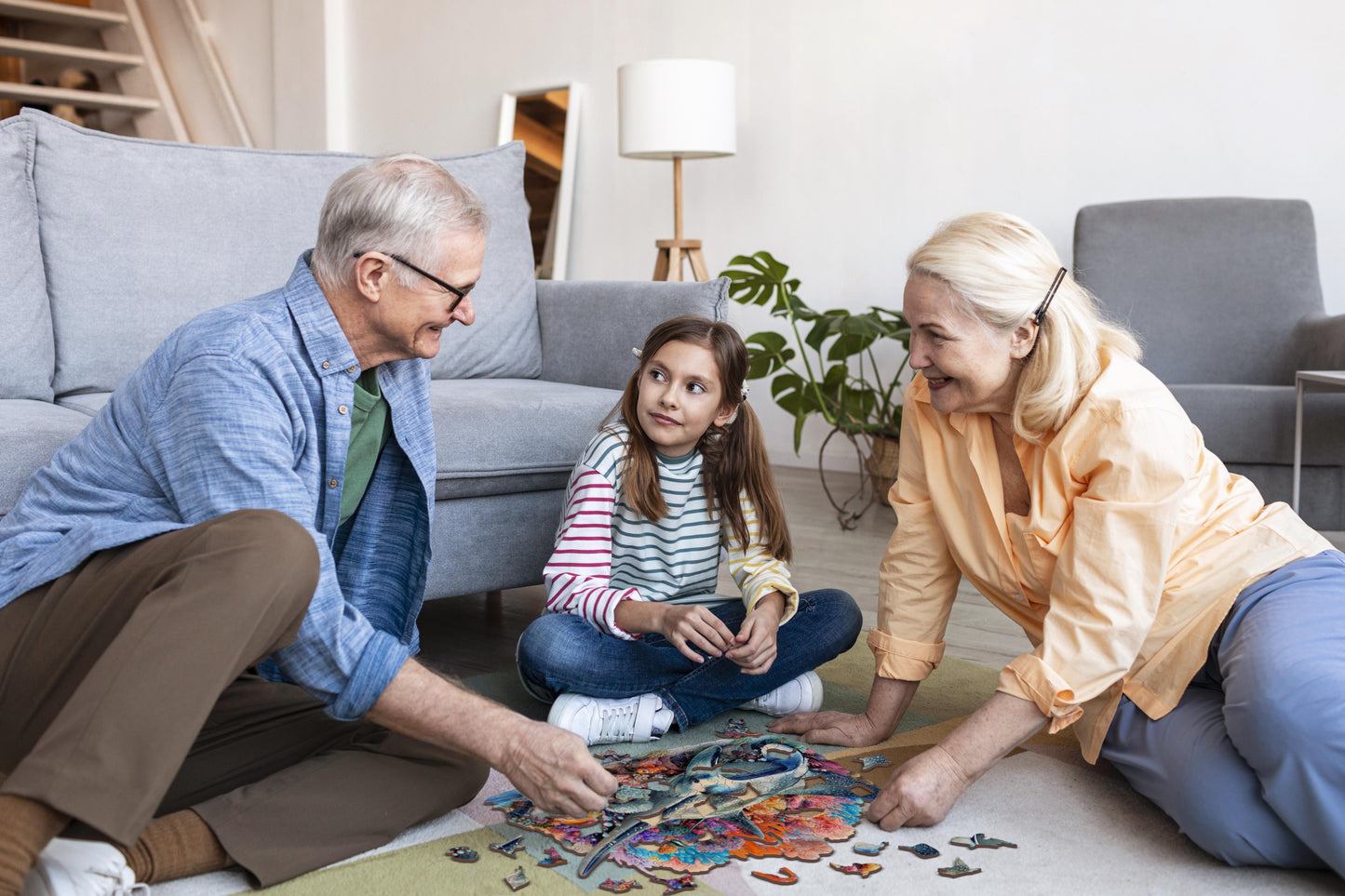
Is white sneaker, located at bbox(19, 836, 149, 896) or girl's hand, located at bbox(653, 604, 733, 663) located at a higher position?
girl's hand, located at bbox(653, 604, 733, 663)

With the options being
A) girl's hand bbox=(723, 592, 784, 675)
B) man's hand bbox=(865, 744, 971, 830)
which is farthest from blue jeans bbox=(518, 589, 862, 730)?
man's hand bbox=(865, 744, 971, 830)

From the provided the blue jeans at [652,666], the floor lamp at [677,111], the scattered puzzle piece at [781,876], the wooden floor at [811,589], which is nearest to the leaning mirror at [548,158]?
the floor lamp at [677,111]

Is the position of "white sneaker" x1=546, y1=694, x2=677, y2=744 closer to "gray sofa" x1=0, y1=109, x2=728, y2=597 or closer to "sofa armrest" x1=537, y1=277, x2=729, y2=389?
"gray sofa" x1=0, y1=109, x2=728, y2=597

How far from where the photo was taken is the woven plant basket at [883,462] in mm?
3639

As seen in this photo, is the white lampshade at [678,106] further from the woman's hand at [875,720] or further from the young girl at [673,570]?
the woman's hand at [875,720]

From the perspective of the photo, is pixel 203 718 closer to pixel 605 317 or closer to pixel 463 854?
pixel 463 854

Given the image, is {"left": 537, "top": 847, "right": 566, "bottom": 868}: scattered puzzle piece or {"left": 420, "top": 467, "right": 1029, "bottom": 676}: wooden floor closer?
{"left": 537, "top": 847, "right": 566, "bottom": 868}: scattered puzzle piece

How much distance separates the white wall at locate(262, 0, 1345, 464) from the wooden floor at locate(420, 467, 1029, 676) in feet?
4.10

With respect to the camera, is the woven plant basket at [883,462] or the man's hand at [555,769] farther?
the woven plant basket at [883,462]

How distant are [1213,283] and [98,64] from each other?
5689 mm

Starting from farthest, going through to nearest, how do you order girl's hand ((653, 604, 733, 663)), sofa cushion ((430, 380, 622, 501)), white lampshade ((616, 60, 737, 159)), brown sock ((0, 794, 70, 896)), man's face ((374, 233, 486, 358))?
white lampshade ((616, 60, 737, 159)) < sofa cushion ((430, 380, 622, 501)) < girl's hand ((653, 604, 733, 663)) < man's face ((374, 233, 486, 358)) < brown sock ((0, 794, 70, 896))

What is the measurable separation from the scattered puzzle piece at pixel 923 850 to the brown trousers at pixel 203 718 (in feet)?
1.70

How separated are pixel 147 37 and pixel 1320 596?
21.7 ft

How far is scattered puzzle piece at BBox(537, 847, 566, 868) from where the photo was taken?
123cm
